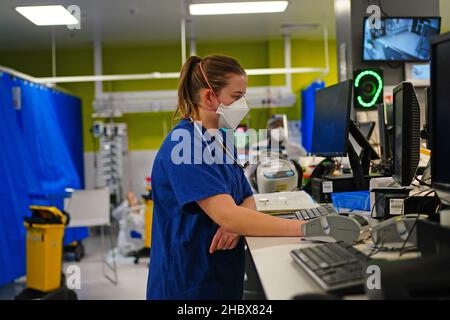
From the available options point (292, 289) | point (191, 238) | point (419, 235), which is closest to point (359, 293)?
point (292, 289)

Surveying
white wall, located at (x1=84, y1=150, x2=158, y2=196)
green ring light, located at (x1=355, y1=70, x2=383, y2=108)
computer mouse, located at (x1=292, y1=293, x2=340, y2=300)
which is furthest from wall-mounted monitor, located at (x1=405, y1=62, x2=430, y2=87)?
white wall, located at (x1=84, y1=150, x2=158, y2=196)

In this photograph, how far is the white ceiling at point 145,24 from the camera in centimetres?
653

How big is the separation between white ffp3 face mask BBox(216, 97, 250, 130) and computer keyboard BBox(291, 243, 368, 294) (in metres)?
0.65

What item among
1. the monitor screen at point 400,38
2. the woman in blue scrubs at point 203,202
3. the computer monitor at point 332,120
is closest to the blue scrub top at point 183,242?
the woman in blue scrubs at point 203,202

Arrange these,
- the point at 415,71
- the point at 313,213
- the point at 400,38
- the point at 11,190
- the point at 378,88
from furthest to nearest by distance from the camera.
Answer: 1. the point at 11,190
2. the point at 415,71
3. the point at 400,38
4. the point at 378,88
5. the point at 313,213

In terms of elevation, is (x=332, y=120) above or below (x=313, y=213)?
above

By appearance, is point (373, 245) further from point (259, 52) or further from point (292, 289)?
point (259, 52)

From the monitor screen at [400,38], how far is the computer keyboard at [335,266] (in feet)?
11.2

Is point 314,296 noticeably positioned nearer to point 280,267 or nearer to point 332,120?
point 280,267

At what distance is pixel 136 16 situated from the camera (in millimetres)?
7086

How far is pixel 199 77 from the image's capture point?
5.58 ft

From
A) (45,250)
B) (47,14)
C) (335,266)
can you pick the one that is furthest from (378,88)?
(47,14)

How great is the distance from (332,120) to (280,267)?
4.22 feet

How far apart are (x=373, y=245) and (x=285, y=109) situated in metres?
7.80
